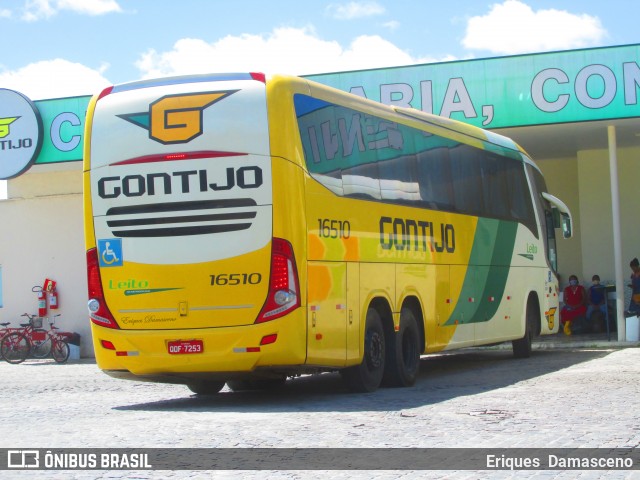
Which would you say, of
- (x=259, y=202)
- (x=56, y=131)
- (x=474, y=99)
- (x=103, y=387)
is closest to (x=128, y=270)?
(x=259, y=202)

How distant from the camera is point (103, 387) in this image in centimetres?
1673

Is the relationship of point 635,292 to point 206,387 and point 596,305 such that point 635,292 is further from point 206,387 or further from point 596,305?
point 206,387

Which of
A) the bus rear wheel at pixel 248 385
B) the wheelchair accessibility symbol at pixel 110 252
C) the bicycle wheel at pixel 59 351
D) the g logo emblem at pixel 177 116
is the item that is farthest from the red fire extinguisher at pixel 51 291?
the g logo emblem at pixel 177 116

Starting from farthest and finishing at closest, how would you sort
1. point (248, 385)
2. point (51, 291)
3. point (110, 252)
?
point (51, 291)
point (248, 385)
point (110, 252)

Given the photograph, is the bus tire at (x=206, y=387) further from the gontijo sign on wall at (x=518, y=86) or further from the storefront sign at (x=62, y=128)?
the storefront sign at (x=62, y=128)

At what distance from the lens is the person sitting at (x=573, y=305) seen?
26.6m

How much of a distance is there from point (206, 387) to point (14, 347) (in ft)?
43.5

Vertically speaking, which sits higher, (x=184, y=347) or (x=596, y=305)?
(x=184, y=347)

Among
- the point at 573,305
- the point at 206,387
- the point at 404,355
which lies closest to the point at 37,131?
the point at 206,387

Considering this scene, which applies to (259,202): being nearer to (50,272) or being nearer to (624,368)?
(624,368)

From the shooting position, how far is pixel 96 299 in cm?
1269

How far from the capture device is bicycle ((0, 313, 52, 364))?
26609 mm

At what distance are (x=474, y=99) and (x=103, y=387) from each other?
34.9 ft

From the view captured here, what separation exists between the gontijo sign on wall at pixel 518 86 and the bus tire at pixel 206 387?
34.4ft
